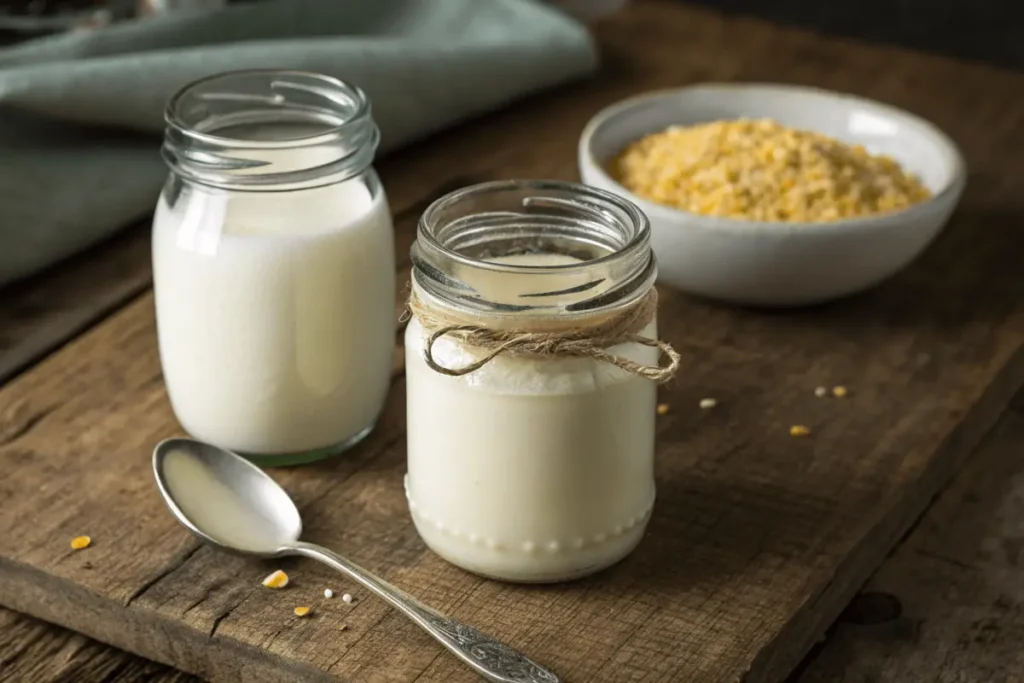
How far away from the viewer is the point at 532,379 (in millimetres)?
1099

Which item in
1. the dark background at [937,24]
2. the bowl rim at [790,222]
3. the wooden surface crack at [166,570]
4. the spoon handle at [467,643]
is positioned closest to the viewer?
the spoon handle at [467,643]

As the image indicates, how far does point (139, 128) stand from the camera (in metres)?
1.84

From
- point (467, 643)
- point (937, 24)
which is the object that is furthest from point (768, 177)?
point (937, 24)

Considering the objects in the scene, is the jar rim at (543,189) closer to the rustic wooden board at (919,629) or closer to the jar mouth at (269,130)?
the jar mouth at (269,130)

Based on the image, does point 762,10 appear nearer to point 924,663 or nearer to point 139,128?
point 139,128

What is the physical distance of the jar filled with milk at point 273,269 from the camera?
4.09 ft

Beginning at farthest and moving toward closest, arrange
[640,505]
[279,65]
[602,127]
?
[279,65] < [602,127] < [640,505]

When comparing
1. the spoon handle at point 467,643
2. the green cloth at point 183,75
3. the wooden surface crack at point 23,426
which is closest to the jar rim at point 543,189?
the spoon handle at point 467,643

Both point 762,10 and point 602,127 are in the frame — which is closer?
point 602,127

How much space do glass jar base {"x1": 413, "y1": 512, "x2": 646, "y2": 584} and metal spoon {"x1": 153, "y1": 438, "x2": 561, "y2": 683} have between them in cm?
7

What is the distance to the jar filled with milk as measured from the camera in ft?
4.09

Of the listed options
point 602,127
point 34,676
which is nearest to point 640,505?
point 34,676

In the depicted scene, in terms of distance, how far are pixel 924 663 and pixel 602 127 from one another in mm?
789

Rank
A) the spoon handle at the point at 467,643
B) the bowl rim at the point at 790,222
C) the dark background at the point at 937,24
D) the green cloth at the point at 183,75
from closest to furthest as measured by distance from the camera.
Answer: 1. the spoon handle at the point at 467,643
2. the bowl rim at the point at 790,222
3. the green cloth at the point at 183,75
4. the dark background at the point at 937,24
